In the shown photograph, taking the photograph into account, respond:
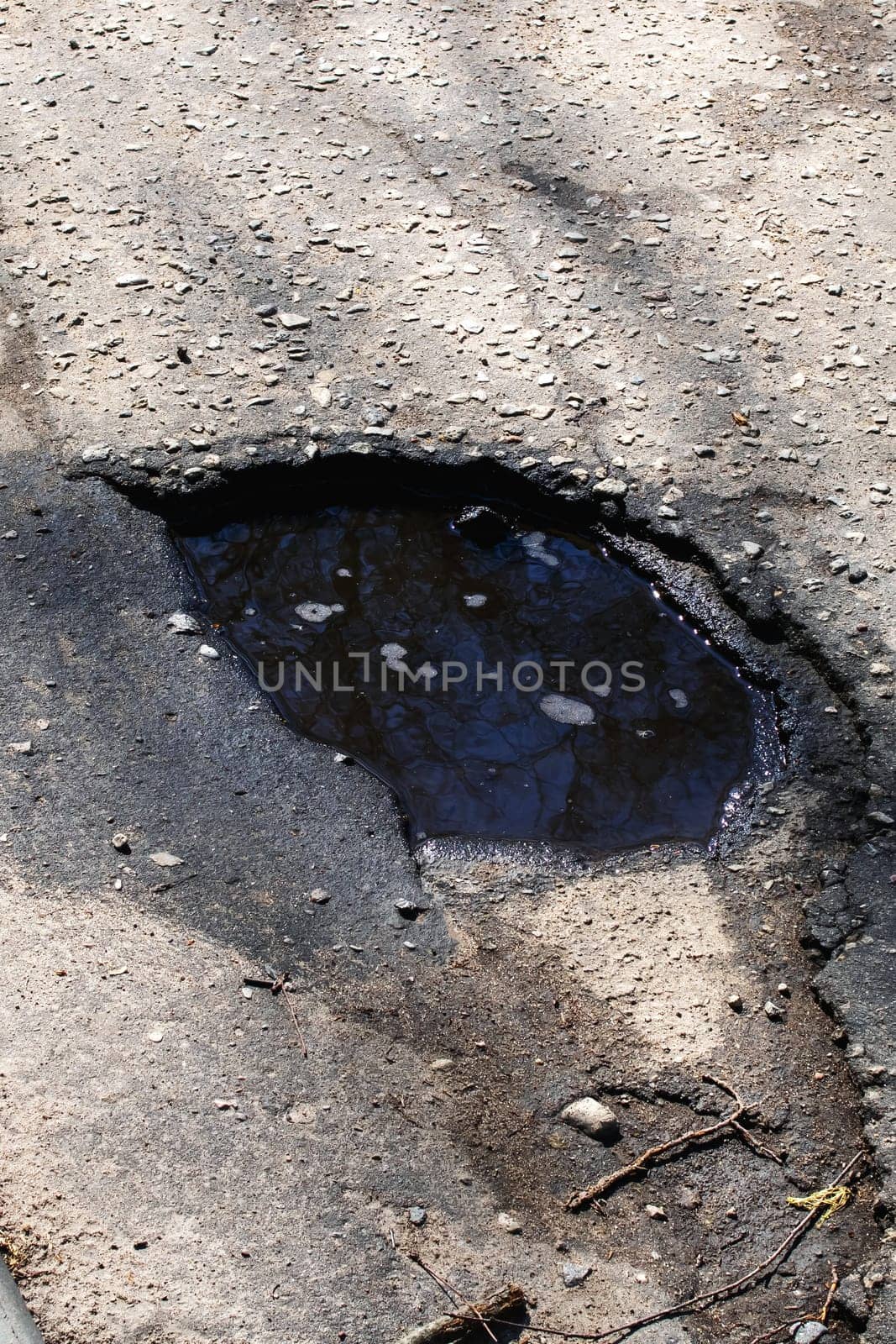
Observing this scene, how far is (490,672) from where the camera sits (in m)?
4.07

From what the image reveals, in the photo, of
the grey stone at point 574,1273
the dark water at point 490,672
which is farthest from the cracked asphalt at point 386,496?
the dark water at point 490,672

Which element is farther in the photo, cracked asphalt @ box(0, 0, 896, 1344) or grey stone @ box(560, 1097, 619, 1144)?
grey stone @ box(560, 1097, 619, 1144)

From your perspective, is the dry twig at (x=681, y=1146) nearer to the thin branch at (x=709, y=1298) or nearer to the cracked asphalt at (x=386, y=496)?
the cracked asphalt at (x=386, y=496)

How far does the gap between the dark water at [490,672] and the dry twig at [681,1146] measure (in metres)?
0.87

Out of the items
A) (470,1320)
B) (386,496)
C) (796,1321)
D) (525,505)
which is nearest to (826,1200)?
(796,1321)

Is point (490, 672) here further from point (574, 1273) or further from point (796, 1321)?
point (796, 1321)

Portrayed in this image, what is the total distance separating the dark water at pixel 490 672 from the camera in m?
3.73

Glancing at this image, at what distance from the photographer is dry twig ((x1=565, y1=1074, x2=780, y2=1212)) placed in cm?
281

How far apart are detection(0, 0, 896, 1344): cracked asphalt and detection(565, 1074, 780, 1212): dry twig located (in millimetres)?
29

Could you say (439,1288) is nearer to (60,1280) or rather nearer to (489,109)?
(60,1280)

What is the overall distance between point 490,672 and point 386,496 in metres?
0.88

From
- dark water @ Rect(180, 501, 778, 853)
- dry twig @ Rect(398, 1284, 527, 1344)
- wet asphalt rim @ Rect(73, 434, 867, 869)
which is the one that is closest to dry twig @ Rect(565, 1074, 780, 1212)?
dry twig @ Rect(398, 1284, 527, 1344)

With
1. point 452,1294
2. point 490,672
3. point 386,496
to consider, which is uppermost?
point 386,496

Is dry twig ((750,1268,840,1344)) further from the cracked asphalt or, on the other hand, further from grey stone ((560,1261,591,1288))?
grey stone ((560,1261,591,1288))
